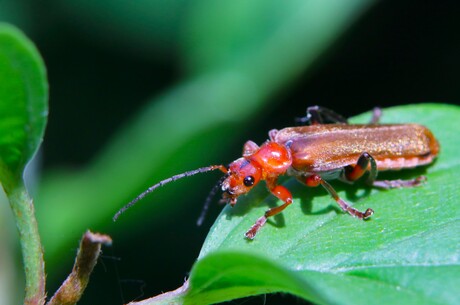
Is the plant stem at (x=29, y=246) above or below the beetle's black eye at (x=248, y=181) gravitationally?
below

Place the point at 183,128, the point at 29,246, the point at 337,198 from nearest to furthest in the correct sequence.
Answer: the point at 29,246 → the point at 337,198 → the point at 183,128

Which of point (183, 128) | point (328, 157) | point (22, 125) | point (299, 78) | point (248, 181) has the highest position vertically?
point (299, 78)

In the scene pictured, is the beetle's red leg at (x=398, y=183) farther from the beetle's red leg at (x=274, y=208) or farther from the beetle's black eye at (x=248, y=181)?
the beetle's black eye at (x=248, y=181)

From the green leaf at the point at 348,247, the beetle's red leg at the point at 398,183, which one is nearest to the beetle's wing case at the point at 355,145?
the green leaf at the point at 348,247

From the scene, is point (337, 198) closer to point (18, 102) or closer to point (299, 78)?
point (18, 102)

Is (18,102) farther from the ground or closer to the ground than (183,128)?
closer to the ground

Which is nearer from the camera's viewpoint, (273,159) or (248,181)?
(248,181)

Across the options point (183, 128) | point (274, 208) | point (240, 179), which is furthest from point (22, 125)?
point (183, 128)
